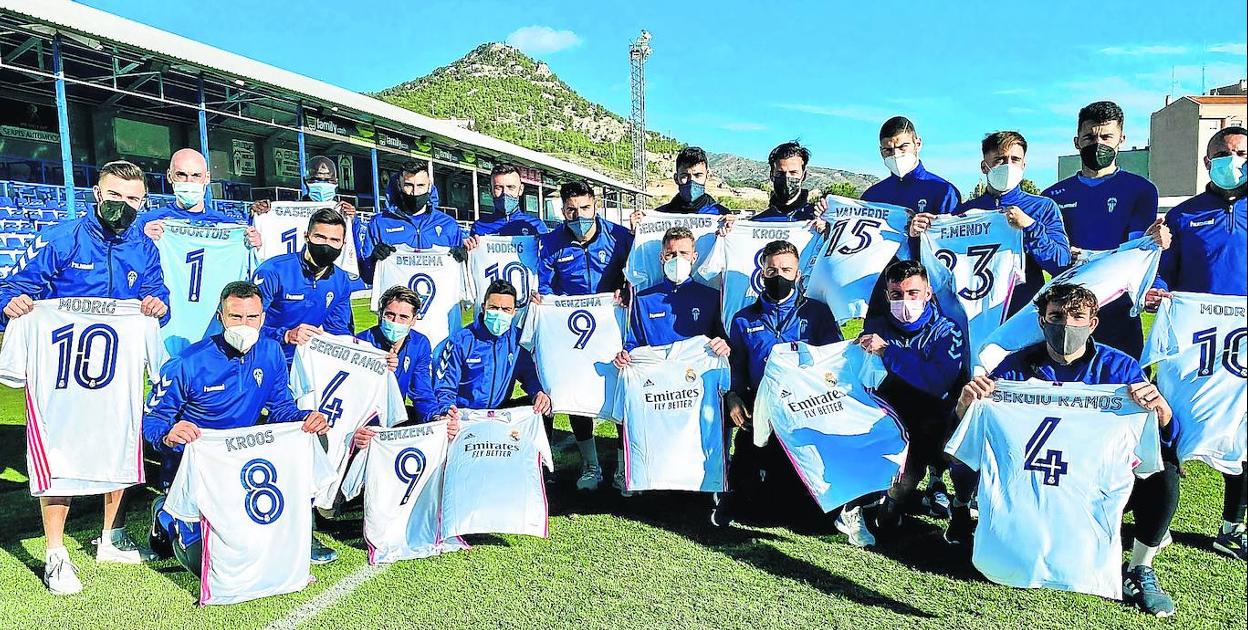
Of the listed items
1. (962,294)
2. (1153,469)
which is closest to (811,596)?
(1153,469)

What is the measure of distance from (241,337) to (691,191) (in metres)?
3.53

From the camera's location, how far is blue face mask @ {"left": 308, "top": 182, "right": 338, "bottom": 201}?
6715 millimetres

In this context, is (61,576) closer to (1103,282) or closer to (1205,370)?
(1103,282)

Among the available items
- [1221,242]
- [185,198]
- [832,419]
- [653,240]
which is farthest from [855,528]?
[185,198]

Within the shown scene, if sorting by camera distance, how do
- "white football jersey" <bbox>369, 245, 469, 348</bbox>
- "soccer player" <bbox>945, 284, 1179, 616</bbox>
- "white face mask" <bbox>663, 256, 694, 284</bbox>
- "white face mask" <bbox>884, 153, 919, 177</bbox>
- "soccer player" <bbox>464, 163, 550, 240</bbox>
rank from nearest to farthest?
"soccer player" <bbox>945, 284, 1179, 616</bbox>, "white face mask" <bbox>884, 153, 919, 177</bbox>, "white face mask" <bbox>663, 256, 694, 284</bbox>, "white football jersey" <bbox>369, 245, 469, 348</bbox>, "soccer player" <bbox>464, 163, 550, 240</bbox>

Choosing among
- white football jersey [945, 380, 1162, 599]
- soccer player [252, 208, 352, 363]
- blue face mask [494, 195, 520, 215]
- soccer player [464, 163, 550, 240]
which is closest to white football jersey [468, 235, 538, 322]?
soccer player [464, 163, 550, 240]

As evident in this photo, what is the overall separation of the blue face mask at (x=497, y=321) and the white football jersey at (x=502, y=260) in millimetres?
1285

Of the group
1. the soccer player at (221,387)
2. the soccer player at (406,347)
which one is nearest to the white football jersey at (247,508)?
the soccer player at (221,387)

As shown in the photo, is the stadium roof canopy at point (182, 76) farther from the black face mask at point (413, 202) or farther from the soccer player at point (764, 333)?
the soccer player at point (764, 333)

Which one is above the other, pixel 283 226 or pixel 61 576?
pixel 283 226

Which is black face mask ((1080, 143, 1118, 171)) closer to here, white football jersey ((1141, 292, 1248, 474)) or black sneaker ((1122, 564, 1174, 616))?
white football jersey ((1141, 292, 1248, 474))

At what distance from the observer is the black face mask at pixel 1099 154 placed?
485 centimetres

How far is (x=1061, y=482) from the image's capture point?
12.5ft

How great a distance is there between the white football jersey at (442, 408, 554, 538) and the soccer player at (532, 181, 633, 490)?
1.22 m
